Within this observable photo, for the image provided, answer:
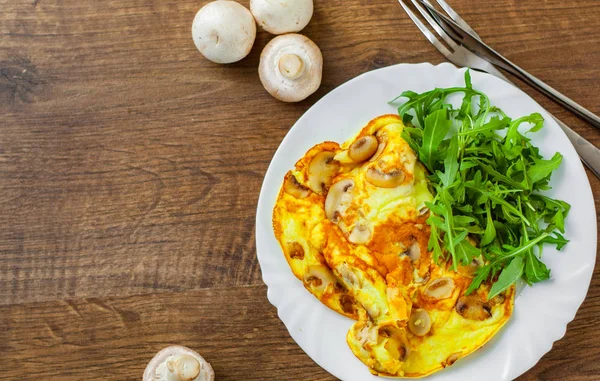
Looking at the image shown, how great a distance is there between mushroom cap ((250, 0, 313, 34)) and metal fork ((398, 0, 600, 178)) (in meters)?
0.44

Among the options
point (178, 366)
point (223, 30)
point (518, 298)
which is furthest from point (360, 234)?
point (223, 30)

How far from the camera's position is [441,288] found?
2285mm

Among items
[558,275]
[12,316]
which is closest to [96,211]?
[12,316]

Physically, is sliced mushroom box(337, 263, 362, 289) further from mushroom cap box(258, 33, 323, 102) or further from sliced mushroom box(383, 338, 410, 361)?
mushroom cap box(258, 33, 323, 102)

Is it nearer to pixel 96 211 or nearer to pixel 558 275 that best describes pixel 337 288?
pixel 558 275

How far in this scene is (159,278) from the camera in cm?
268

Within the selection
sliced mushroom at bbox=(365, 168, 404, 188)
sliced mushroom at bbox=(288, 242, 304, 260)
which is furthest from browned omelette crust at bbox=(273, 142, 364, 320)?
sliced mushroom at bbox=(365, 168, 404, 188)

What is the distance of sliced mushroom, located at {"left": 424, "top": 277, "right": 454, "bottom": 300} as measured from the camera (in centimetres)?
228

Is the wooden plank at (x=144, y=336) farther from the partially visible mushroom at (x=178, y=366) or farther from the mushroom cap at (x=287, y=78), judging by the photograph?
the mushroom cap at (x=287, y=78)

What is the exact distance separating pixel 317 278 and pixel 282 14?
1107 millimetres

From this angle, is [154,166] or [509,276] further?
[154,166]

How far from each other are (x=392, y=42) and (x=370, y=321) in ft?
3.99

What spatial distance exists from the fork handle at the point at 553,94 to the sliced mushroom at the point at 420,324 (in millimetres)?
1092

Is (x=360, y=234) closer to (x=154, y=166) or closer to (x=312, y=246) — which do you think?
(x=312, y=246)
